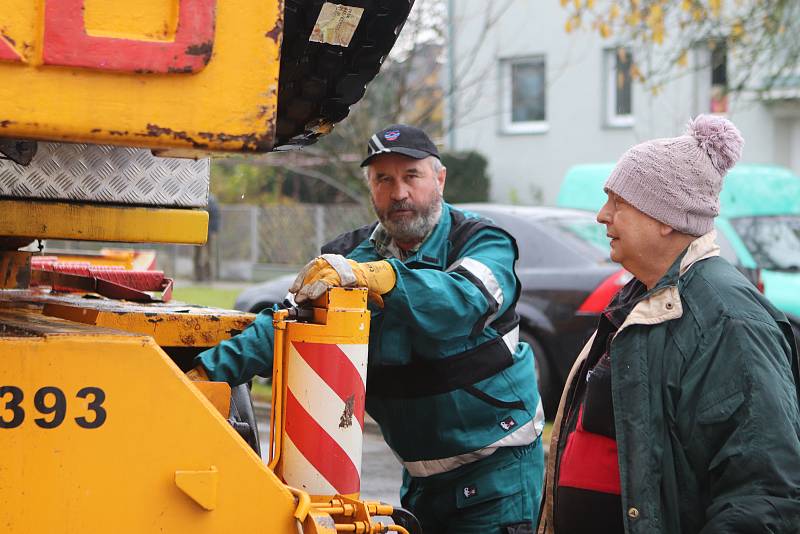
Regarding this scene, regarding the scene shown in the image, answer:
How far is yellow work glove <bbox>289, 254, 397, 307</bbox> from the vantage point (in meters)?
2.73

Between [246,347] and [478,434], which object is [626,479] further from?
[246,347]

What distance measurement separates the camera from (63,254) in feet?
20.0

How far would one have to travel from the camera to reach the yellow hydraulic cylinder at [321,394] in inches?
104

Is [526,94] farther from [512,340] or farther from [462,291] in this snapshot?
[462,291]

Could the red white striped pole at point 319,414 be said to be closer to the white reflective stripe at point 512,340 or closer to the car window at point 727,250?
the white reflective stripe at point 512,340

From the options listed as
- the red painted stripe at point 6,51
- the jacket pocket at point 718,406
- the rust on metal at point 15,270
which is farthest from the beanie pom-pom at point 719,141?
the rust on metal at point 15,270

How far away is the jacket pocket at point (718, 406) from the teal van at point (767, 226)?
20.4ft

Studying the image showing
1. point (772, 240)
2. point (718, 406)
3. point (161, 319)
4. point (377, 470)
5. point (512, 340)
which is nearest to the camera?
point (718, 406)

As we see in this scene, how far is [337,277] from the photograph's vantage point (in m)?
2.78

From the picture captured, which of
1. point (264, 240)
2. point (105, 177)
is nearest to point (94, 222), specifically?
point (105, 177)

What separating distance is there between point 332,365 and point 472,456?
1.12 meters

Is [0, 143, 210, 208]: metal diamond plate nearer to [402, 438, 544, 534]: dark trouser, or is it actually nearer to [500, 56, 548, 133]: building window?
[402, 438, 544, 534]: dark trouser

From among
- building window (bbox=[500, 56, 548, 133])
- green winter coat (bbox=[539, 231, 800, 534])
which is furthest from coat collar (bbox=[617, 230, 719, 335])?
building window (bbox=[500, 56, 548, 133])

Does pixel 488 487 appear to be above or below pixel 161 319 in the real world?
below
